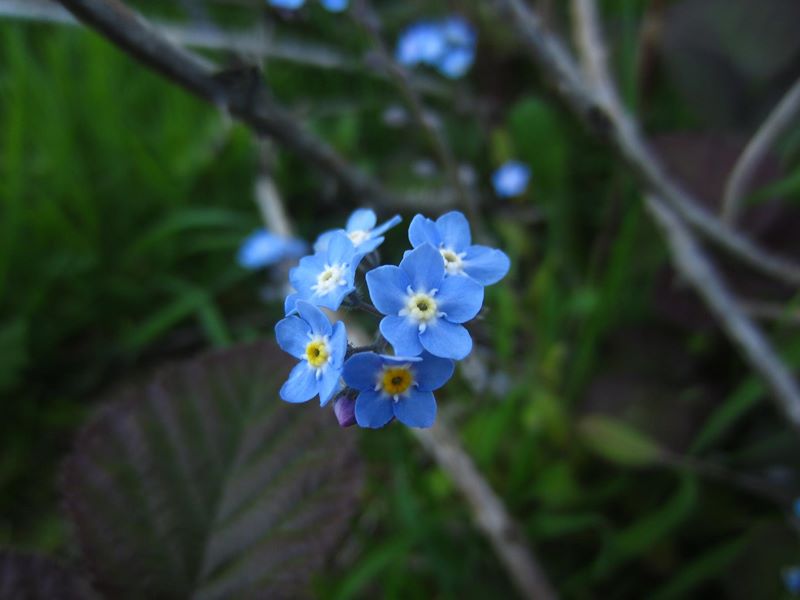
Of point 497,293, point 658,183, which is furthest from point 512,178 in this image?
point 658,183

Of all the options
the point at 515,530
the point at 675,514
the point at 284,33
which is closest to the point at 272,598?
the point at 515,530

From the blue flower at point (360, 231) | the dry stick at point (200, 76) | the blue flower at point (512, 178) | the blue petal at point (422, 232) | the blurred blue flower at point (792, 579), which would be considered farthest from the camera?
the blue flower at point (512, 178)

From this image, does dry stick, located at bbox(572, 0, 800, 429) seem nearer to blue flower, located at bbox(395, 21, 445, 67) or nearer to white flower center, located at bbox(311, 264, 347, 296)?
blue flower, located at bbox(395, 21, 445, 67)

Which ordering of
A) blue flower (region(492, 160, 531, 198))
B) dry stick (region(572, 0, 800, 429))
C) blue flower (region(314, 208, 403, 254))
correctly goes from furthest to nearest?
blue flower (region(492, 160, 531, 198)) < dry stick (region(572, 0, 800, 429)) < blue flower (region(314, 208, 403, 254))

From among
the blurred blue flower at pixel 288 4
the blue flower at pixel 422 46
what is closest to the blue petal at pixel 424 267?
the blurred blue flower at pixel 288 4

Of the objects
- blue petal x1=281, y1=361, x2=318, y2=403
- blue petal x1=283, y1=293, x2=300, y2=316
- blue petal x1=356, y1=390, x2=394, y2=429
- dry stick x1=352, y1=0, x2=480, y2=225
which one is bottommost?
blue petal x1=356, y1=390, x2=394, y2=429

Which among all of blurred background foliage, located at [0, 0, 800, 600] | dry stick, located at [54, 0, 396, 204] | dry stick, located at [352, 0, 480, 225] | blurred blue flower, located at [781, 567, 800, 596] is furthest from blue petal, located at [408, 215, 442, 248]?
blurred blue flower, located at [781, 567, 800, 596]

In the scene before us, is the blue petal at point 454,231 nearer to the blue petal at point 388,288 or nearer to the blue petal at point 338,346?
the blue petal at point 388,288

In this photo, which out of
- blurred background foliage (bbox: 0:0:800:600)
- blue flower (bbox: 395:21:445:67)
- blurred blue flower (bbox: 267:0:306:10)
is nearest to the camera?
blurred blue flower (bbox: 267:0:306:10)
